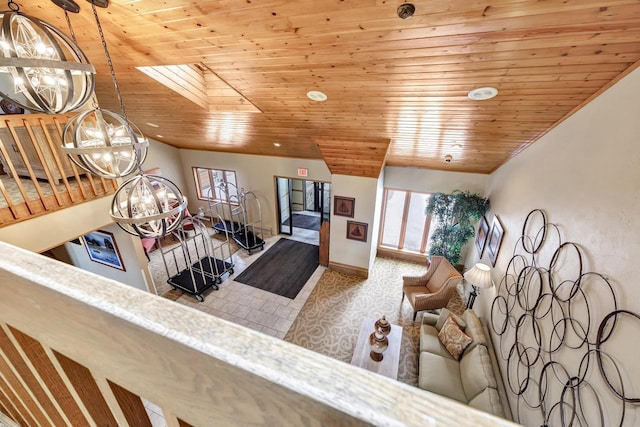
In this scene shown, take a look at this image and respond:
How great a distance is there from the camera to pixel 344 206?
17.1 feet

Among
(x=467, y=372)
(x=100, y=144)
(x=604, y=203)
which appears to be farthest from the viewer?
(x=467, y=372)

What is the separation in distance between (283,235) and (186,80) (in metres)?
4.50

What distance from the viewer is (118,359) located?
1.63 ft

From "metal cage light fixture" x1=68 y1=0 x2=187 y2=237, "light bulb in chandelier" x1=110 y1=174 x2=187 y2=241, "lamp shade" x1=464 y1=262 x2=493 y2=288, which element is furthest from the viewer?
"lamp shade" x1=464 y1=262 x2=493 y2=288

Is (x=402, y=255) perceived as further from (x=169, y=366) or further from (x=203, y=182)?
(x=169, y=366)

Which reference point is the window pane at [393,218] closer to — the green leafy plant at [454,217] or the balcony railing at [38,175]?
the green leafy plant at [454,217]

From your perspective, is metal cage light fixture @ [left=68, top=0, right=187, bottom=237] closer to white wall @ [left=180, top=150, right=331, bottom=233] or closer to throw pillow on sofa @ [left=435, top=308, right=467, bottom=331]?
throw pillow on sofa @ [left=435, top=308, right=467, bottom=331]

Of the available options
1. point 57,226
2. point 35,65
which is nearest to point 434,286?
point 35,65

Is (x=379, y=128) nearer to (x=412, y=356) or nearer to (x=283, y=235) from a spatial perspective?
(x=412, y=356)

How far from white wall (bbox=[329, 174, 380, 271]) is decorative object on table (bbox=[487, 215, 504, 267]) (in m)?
1.92

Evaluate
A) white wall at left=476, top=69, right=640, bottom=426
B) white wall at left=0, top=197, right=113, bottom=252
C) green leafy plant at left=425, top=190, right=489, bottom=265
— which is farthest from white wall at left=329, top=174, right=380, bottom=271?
white wall at left=0, top=197, right=113, bottom=252

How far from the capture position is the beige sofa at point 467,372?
2539 mm

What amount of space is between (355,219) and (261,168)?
2.96m

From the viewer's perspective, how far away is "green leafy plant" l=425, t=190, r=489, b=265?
470cm
